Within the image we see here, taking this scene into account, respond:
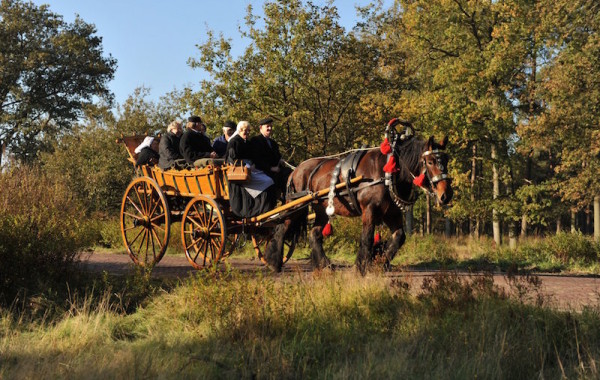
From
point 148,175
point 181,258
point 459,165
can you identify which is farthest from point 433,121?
point 148,175

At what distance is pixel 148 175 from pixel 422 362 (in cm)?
778

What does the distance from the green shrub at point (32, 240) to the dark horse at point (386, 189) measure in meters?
3.23

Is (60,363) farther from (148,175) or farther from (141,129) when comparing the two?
(141,129)

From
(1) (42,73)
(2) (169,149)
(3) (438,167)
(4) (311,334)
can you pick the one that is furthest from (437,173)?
(1) (42,73)

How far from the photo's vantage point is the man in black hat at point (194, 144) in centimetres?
1118

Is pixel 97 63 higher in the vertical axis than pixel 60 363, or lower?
higher

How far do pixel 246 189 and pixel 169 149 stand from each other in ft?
6.37

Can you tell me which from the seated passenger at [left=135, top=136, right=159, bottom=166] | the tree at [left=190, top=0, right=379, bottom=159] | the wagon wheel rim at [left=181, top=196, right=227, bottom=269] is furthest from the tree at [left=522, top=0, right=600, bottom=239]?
the wagon wheel rim at [left=181, top=196, right=227, bottom=269]

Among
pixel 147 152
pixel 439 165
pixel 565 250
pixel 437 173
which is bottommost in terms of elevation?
pixel 565 250

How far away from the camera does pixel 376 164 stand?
9.71 meters

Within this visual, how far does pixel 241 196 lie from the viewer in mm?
10438

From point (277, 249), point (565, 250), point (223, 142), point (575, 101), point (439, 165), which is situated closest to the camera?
point (439, 165)

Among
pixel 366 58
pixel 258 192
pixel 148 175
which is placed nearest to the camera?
pixel 258 192

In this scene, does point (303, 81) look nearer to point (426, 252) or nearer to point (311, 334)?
point (426, 252)
